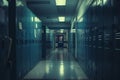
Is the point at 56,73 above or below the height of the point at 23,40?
below

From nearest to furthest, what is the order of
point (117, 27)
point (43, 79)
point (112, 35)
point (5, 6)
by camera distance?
point (117, 27) < point (112, 35) < point (5, 6) < point (43, 79)

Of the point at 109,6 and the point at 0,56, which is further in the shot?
the point at 0,56

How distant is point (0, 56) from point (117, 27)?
6.45 ft

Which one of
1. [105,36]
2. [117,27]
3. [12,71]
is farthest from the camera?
[12,71]

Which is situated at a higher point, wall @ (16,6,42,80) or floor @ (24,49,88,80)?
wall @ (16,6,42,80)

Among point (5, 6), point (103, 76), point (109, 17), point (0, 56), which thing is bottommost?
point (103, 76)

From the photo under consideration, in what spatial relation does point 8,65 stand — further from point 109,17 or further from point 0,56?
point 109,17

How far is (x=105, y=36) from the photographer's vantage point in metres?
3.77

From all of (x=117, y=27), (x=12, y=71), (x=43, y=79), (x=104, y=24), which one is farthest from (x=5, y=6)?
(x=43, y=79)

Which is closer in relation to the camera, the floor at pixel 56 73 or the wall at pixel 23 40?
the wall at pixel 23 40

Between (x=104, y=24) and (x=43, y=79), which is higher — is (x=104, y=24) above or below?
above

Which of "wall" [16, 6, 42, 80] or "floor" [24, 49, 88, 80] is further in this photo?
"floor" [24, 49, 88, 80]

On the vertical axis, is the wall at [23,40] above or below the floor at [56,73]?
above

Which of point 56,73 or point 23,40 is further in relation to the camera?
point 56,73
